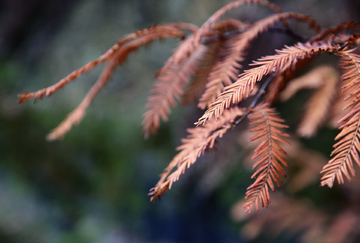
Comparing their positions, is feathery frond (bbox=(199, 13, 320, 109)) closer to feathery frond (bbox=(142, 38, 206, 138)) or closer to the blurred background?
feathery frond (bbox=(142, 38, 206, 138))

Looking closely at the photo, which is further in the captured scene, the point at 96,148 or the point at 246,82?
the point at 96,148

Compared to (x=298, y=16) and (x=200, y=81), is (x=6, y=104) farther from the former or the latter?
(x=298, y=16)

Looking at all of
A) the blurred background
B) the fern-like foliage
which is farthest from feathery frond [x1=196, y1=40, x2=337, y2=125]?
the blurred background

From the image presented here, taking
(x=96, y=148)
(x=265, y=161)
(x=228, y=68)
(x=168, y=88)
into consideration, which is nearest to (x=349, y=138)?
(x=265, y=161)

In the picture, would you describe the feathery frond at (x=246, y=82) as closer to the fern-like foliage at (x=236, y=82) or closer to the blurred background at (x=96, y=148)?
the fern-like foliage at (x=236, y=82)

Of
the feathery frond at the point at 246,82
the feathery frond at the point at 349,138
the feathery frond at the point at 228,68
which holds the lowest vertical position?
the feathery frond at the point at 349,138

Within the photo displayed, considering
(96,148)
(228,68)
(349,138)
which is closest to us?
(349,138)

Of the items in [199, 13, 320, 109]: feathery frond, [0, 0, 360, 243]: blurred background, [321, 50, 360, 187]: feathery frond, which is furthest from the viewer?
[0, 0, 360, 243]: blurred background

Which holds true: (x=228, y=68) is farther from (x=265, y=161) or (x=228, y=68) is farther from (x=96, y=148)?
(x=96, y=148)

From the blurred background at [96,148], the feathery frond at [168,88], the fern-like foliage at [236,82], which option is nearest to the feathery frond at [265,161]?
the fern-like foliage at [236,82]

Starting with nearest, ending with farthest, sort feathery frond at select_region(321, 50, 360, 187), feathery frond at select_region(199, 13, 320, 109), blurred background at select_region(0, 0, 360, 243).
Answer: feathery frond at select_region(321, 50, 360, 187) < feathery frond at select_region(199, 13, 320, 109) < blurred background at select_region(0, 0, 360, 243)
